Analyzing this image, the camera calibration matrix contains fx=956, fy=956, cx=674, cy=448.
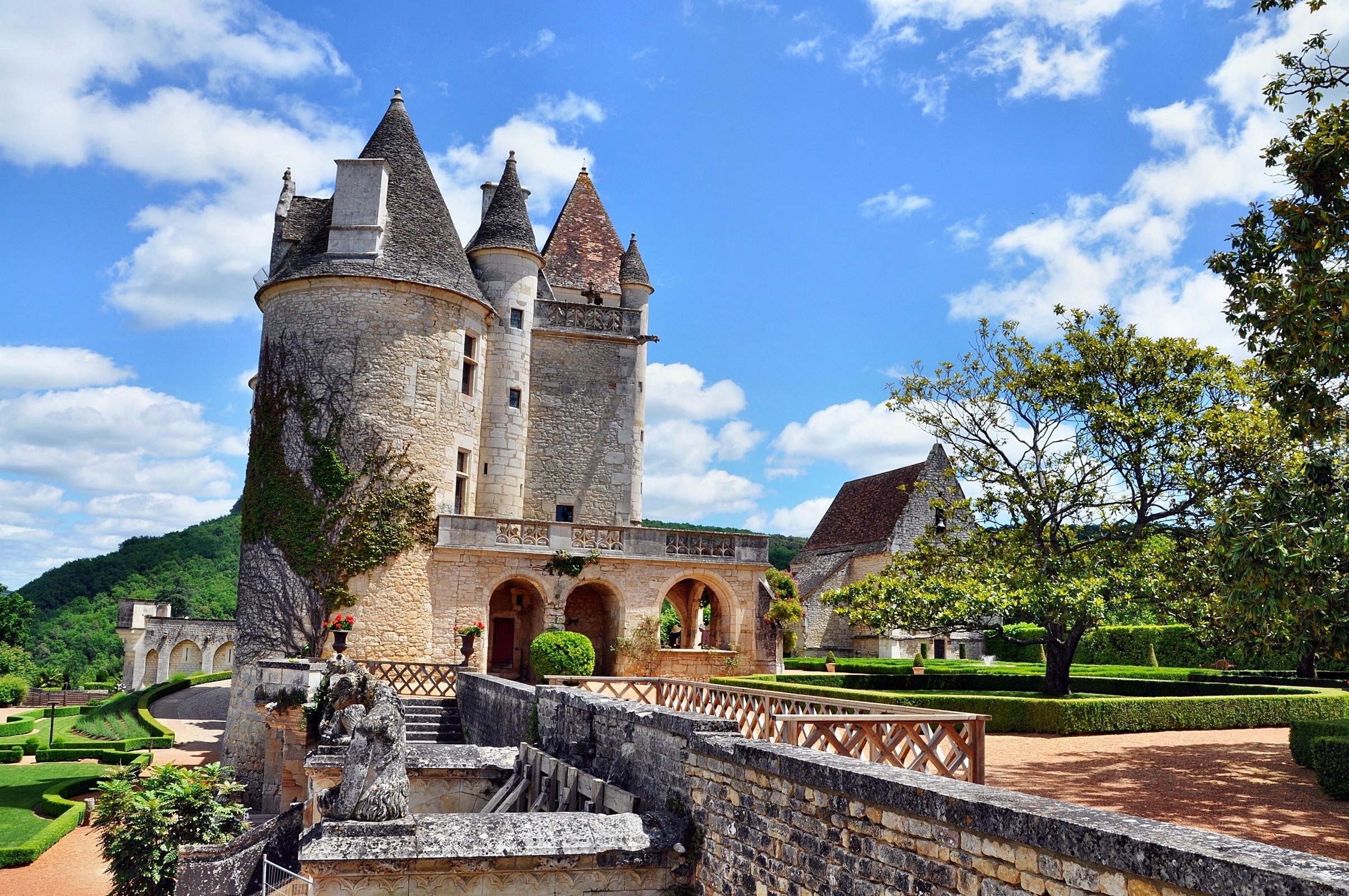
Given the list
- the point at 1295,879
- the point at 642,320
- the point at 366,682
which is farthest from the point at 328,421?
the point at 1295,879

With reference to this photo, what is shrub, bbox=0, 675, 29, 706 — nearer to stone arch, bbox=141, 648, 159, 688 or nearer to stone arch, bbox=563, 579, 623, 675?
stone arch, bbox=141, 648, 159, 688

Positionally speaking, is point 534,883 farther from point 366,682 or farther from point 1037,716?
point 1037,716

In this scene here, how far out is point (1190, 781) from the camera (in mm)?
11438

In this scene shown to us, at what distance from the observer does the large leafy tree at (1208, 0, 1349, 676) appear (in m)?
9.41

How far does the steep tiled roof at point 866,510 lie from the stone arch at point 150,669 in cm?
3250

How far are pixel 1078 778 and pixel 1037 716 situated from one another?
216 inches

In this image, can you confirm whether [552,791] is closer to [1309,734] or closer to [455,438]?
[1309,734]

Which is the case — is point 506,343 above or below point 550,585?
above

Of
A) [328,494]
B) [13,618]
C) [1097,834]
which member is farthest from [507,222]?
[13,618]

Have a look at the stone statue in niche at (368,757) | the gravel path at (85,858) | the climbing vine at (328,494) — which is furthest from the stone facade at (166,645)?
the stone statue in niche at (368,757)

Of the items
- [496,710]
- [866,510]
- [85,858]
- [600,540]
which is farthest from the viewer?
[866,510]

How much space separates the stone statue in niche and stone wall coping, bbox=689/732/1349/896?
3.87 meters

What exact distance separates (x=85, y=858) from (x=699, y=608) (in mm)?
17578

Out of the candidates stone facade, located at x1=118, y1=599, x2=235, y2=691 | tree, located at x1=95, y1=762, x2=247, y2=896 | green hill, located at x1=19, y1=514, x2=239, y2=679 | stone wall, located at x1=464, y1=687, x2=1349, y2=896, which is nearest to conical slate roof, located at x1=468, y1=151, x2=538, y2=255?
tree, located at x1=95, y1=762, x2=247, y2=896
